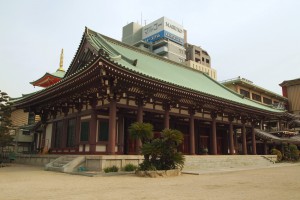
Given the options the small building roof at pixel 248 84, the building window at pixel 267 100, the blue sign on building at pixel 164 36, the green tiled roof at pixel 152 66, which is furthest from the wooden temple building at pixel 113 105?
the blue sign on building at pixel 164 36

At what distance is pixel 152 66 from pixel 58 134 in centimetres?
1041

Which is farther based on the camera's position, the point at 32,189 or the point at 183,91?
the point at 183,91

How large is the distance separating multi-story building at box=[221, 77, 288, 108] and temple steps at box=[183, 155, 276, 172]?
22.3m

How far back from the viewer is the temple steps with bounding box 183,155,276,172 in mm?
18688

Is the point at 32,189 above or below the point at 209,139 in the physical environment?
below

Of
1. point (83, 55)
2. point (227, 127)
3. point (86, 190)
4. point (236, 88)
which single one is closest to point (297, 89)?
point (236, 88)

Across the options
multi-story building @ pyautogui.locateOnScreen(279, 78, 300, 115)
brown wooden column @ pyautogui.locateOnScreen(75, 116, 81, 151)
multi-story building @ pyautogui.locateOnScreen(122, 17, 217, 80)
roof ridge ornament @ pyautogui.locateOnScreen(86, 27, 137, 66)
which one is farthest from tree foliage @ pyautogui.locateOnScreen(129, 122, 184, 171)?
multi-story building @ pyautogui.locateOnScreen(122, 17, 217, 80)

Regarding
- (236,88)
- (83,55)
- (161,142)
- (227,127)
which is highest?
(236,88)

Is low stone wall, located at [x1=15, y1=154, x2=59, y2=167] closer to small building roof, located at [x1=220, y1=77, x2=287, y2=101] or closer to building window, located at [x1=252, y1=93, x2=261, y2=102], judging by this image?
small building roof, located at [x1=220, y1=77, x2=287, y2=101]

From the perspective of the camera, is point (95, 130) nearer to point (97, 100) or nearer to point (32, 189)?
point (97, 100)

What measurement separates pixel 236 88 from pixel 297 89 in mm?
15239

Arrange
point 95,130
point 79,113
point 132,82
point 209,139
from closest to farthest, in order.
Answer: point 132,82, point 95,130, point 79,113, point 209,139

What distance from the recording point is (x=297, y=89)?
5319 centimetres

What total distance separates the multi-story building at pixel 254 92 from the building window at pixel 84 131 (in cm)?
3530
